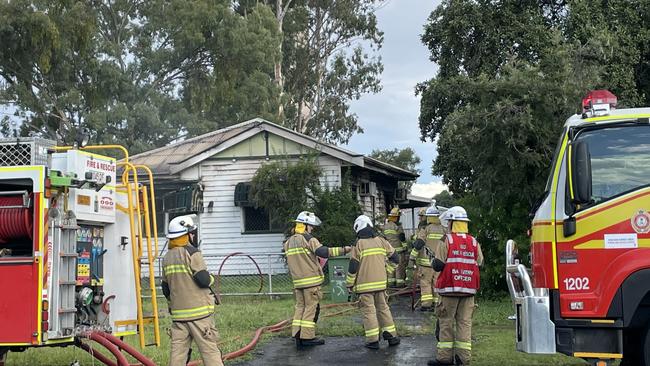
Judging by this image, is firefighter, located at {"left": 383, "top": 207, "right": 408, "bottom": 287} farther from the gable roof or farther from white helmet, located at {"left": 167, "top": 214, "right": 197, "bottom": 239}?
white helmet, located at {"left": 167, "top": 214, "right": 197, "bottom": 239}

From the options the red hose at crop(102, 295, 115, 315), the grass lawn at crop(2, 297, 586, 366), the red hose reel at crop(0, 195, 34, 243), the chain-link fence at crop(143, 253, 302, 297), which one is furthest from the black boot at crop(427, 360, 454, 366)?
the chain-link fence at crop(143, 253, 302, 297)

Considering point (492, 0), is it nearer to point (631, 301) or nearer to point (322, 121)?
point (631, 301)

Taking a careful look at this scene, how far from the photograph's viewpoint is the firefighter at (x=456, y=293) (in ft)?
29.5

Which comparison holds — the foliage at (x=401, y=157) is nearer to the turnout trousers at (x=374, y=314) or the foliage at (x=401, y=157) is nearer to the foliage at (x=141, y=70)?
the foliage at (x=141, y=70)

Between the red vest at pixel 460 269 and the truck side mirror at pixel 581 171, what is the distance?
255cm

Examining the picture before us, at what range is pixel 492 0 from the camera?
63.3ft

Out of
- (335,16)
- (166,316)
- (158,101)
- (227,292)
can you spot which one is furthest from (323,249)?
(335,16)

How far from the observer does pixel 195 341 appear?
7691 millimetres

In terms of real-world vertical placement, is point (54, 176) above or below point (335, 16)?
below

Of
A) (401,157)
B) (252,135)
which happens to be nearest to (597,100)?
(252,135)

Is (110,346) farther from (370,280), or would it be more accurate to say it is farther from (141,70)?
(141,70)

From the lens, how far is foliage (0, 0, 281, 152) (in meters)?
27.7

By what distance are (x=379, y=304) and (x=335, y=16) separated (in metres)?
30.6

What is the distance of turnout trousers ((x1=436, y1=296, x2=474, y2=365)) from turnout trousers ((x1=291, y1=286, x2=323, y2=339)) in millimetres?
2191
